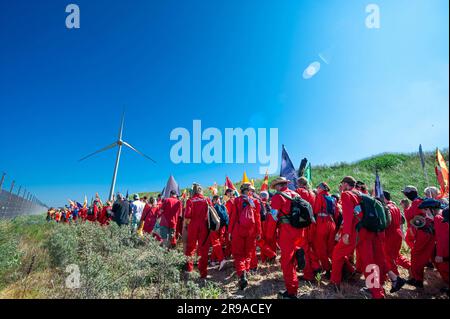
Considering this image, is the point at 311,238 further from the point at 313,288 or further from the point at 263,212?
the point at 263,212

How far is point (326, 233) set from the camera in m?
6.77

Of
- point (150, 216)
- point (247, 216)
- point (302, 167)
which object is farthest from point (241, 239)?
point (150, 216)

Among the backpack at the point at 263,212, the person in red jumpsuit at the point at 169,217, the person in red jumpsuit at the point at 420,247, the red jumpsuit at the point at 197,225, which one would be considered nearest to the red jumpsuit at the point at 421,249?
the person in red jumpsuit at the point at 420,247

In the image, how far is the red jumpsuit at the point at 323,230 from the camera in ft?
22.2

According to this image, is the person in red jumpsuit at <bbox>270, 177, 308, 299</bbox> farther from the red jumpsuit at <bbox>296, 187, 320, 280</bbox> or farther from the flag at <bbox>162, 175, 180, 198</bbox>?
the flag at <bbox>162, 175, 180, 198</bbox>

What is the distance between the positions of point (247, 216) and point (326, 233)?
218 cm

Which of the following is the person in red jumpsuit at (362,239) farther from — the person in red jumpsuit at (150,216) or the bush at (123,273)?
the person in red jumpsuit at (150,216)

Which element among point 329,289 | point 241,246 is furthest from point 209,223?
point 329,289

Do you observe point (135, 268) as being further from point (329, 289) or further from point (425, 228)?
point (425, 228)

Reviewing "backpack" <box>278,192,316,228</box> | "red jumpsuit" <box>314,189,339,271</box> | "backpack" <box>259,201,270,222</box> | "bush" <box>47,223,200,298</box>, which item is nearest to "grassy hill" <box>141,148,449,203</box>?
"backpack" <box>259,201,270,222</box>

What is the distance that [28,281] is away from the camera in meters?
5.89

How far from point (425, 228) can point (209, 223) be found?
17.1ft

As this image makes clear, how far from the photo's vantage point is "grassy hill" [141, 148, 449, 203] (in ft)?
69.6

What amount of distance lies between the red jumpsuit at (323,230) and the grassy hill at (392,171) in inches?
539
